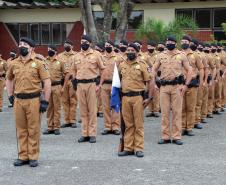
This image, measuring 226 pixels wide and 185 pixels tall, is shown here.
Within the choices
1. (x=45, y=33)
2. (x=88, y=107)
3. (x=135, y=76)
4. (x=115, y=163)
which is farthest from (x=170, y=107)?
(x=45, y=33)

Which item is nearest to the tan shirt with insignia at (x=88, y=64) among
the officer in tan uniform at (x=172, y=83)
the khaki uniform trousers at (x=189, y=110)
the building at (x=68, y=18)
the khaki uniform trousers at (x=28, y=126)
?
the officer in tan uniform at (x=172, y=83)

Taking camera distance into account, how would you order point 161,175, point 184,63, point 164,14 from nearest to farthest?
point 161,175 → point 184,63 → point 164,14

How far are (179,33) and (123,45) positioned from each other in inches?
441

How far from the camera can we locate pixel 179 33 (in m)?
21.6

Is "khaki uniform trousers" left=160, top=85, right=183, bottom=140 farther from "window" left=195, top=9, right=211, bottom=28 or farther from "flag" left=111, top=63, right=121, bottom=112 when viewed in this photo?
"window" left=195, top=9, right=211, bottom=28

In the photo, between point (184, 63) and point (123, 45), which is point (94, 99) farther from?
A: point (184, 63)

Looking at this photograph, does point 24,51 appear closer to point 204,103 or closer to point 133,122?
point 133,122

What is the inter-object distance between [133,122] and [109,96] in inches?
111

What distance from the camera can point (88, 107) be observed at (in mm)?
10578

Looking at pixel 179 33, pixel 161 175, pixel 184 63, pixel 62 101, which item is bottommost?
pixel 161 175

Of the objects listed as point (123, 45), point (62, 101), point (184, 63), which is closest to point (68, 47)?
point (62, 101)

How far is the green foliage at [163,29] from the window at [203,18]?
2.46 meters

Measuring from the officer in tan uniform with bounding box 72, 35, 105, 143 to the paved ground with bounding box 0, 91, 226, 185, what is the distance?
34 cm

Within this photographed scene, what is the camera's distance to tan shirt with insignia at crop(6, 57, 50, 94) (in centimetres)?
830
